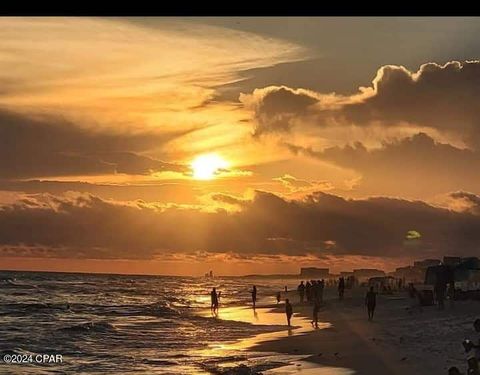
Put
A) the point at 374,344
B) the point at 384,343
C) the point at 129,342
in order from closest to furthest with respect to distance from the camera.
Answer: the point at 384,343 < the point at 374,344 < the point at 129,342

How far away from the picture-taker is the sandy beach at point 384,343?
13.5 meters

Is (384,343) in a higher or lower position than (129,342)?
higher

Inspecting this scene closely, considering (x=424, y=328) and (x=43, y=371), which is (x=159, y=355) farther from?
(x=424, y=328)

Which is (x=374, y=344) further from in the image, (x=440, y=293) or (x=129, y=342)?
(x=129, y=342)

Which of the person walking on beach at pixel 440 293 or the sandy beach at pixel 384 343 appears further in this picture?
the person walking on beach at pixel 440 293

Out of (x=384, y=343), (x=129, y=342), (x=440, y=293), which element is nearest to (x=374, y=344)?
(x=384, y=343)

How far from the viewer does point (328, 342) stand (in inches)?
751

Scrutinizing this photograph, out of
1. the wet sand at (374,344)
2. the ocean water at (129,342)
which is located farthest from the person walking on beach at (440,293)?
the ocean water at (129,342)

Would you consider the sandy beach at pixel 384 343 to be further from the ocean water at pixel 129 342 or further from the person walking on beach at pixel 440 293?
the ocean water at pixel 129 342

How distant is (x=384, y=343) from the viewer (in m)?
17.1
